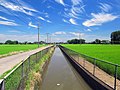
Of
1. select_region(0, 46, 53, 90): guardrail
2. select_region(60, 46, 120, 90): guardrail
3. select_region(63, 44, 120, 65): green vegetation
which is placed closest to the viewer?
select_region(0, 46, 53, 90): guardrail

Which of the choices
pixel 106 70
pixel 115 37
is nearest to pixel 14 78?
pixel 106 70

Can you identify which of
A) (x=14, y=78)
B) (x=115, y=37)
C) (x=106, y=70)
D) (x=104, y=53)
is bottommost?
(x=104, y=53)

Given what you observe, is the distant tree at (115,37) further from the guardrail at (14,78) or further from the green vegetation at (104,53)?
the guardrail at (14,78)

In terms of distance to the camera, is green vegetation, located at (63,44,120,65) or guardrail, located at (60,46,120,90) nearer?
guardrail, located at (60,46,120,90)

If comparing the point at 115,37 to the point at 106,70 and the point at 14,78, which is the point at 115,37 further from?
the point at 14,78

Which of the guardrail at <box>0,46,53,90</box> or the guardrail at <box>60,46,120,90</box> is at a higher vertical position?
the guardrail at <box>0,46,53,90</box>

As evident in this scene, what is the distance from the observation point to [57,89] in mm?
12336

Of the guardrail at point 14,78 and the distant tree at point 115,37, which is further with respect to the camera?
the distant tree at point 115,37

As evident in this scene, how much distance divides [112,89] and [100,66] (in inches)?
256

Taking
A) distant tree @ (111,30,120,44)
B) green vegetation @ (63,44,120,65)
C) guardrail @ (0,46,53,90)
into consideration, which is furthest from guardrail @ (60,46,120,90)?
distant tree @ (111,30,120,44)

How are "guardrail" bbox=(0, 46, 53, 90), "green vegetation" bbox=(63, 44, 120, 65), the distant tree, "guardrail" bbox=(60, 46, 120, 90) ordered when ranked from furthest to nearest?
the distant tree, "green vegetation" bbox=(63, 44, 120, 65), "guardrail" bbox=(60, 46, 120, 90), "guardrail" bbox=(0, 46, 53, 90)

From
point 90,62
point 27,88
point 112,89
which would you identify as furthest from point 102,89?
point 90,62

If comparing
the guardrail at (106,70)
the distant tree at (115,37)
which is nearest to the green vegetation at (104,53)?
the guardrail at (106,70)

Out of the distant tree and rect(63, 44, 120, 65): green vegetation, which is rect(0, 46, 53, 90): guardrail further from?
the distant tree
